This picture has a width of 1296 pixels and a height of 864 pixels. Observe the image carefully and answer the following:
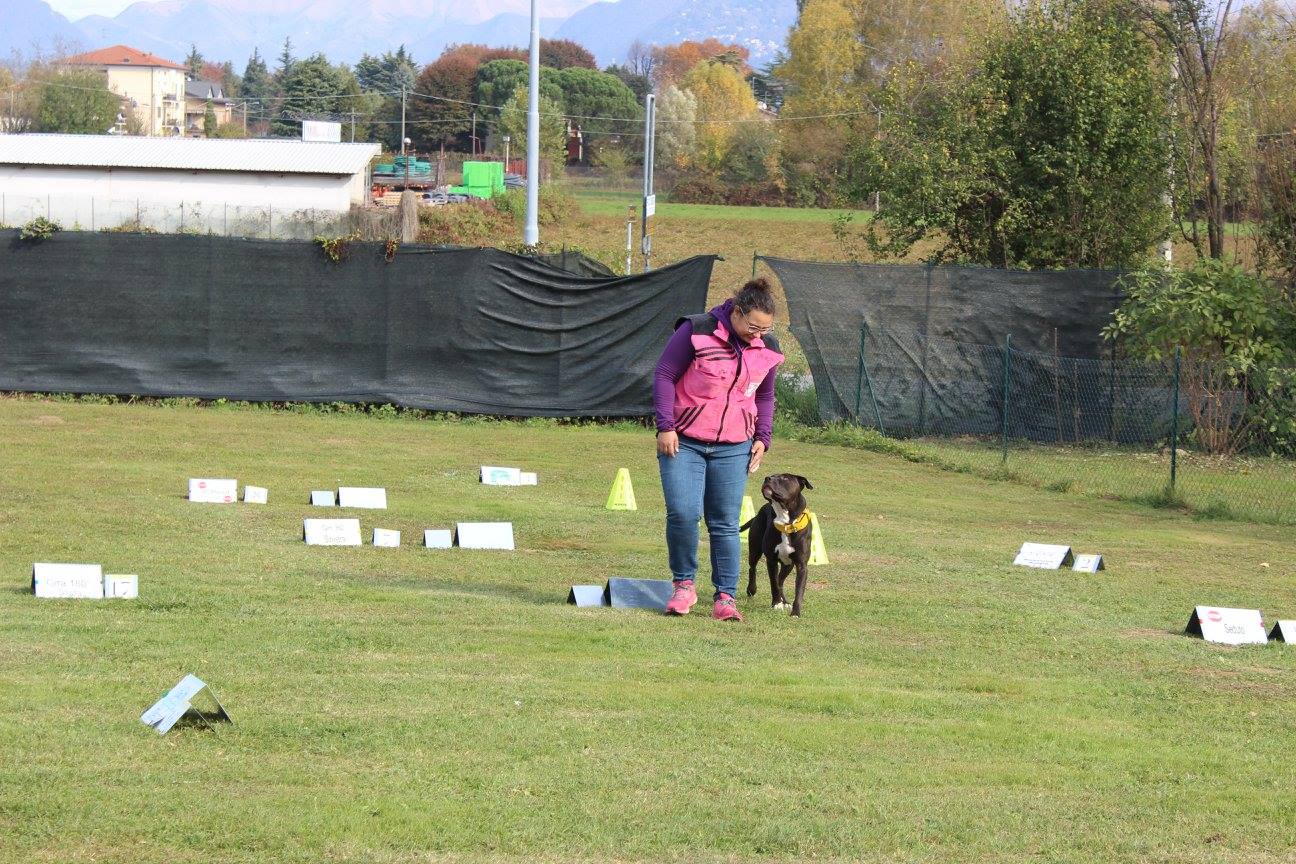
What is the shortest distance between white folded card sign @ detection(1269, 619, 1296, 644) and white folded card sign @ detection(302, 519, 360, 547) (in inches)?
227

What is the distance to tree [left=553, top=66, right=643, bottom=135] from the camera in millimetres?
112625

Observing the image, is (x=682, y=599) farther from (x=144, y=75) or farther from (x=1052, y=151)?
(x=144, y=75)

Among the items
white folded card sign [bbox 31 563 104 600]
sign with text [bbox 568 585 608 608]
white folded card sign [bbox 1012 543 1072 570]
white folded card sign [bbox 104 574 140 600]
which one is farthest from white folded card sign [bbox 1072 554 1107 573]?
white folded card sign [bbox 31 563 104 600]

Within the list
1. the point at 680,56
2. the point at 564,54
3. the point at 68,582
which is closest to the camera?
the point at 68,582

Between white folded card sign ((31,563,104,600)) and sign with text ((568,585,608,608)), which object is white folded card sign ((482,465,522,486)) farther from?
white folded card sign ((31,563,104,600))

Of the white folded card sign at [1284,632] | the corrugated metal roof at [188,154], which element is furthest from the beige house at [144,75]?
the white folded card sign at [1284,632]

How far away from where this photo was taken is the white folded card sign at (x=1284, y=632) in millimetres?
8188

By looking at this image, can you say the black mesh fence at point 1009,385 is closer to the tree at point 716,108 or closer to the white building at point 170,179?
the white building at point 170,179

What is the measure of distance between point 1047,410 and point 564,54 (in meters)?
129

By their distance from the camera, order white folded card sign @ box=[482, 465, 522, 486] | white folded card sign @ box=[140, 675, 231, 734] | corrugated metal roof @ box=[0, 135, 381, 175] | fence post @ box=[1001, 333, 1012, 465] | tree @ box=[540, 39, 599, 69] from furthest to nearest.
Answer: tree @ box=[540, 39, 599, 69]
corrugated metal roof @ box=[0, 135, 381, 175]
fence post @ box=[1001, 333, 1012, 465]
white folded card sign @ box=[482, 465, 522, 486]
white folded card sign @ box=[140, 675, 231, 734]

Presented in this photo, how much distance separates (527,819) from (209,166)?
5290 centimetres

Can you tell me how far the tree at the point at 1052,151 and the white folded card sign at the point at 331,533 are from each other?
13030 mm

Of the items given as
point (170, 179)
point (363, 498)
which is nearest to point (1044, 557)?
point (363, 498)

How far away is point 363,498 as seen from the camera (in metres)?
12.0
